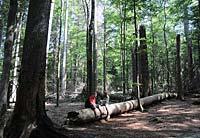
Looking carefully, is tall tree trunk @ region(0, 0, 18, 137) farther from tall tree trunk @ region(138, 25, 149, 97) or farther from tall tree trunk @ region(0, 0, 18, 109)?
tall tree trunk @ region(138, 25, 149, 97)

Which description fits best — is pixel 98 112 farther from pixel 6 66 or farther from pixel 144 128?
pixel 6 66

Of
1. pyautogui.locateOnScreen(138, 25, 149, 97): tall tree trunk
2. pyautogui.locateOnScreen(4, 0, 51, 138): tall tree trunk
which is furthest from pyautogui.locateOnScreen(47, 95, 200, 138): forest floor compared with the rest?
pyautogui.locateOnScreen(138, 25, 149, 97): tall tree trunk

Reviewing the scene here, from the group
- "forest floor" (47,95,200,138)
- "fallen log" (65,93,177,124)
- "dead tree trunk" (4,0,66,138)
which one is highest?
"dead tree trunk" (4,0,66,138)

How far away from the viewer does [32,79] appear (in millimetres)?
6418

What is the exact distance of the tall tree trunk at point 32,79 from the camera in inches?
243

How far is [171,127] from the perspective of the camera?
9.82 m

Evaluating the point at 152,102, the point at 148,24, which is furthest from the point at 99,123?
the point at 148,24

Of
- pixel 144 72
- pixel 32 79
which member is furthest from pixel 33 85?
pixel 144 72

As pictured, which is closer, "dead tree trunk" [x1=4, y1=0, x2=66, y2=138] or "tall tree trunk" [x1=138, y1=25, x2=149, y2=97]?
"dead tree trunk" [x1=4, y1=0, x2=66, y2=138]

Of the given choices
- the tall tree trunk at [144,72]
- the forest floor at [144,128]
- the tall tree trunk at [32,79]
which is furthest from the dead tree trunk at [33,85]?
the tall tree trunk at [144,72]

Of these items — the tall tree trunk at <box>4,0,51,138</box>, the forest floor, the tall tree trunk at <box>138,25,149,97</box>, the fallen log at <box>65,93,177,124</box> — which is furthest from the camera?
the tall tree trunk at <box>138,25,149,97</box>

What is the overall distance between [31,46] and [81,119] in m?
4.43

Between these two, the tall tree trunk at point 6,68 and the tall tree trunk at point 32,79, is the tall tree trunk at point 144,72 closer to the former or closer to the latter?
the tall tree trunk at point 32,79

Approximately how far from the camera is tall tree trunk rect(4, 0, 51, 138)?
6164 millimetres
